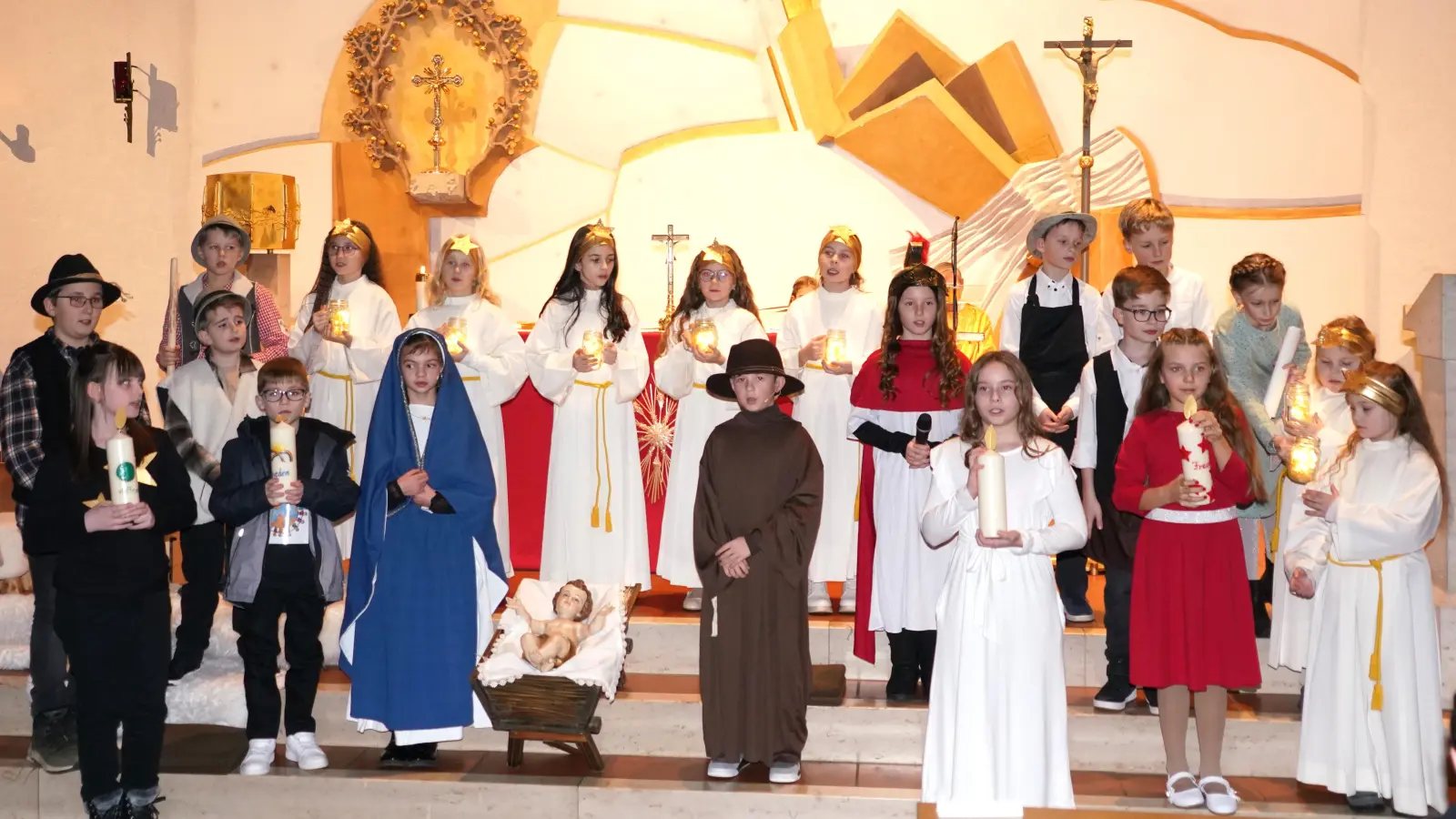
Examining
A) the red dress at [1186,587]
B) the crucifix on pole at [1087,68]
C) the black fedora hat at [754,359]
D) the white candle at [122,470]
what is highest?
the crucifix on pole at [1087,68]

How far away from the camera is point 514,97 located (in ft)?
30.6

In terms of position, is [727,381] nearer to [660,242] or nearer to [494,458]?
[494,458]

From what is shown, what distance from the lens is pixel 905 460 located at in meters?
5.90

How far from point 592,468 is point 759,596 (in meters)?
1.41

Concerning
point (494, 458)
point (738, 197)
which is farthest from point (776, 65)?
point (494, 458)

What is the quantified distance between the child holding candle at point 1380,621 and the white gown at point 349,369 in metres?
4.24

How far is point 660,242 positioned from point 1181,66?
356 centimetres

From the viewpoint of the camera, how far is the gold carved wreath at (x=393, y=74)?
931cm

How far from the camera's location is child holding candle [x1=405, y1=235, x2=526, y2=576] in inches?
261

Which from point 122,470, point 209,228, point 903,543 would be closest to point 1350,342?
point 903,543

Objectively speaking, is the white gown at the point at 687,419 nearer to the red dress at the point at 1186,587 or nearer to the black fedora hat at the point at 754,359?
the black fedora hat at the point at 754,359

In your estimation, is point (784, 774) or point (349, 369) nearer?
point (784, 774)

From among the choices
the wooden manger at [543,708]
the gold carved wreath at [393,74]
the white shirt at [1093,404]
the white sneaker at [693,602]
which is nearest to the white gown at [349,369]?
the wooden manger at [543,708]

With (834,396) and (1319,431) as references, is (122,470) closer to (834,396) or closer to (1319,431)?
(834,396)
